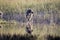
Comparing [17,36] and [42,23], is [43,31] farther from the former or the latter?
[17,36]

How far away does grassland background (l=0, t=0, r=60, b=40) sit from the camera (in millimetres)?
1222

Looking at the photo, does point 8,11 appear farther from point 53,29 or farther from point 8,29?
point 53,29

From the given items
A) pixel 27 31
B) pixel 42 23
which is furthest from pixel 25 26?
pixel 42 23

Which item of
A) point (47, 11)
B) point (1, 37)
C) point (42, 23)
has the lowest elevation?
point (1, 37)

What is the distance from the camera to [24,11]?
1.25 metres

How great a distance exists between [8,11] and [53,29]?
1.44ft

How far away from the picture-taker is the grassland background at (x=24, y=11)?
1222mm

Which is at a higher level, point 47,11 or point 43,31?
point 47,11

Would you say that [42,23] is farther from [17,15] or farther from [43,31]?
[17,15]

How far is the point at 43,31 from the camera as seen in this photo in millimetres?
1220

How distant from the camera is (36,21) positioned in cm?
123

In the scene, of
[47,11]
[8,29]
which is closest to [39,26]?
[47,11]

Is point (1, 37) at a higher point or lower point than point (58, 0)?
lower

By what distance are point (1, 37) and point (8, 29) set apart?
0.32 feet
